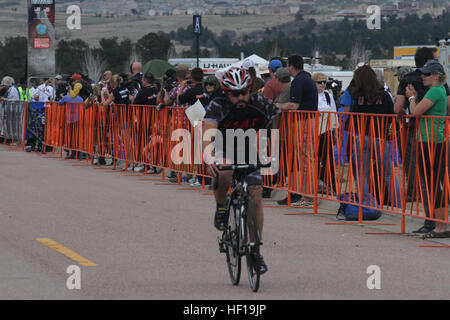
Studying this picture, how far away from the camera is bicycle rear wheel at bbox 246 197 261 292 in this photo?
8.20 meters

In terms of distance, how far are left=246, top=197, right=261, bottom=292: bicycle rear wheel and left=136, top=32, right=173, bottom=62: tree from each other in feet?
394

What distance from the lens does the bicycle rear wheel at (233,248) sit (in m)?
8.62

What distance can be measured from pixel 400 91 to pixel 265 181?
13.1 ft

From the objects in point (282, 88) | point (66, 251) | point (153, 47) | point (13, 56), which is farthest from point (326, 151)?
point (153, 47)

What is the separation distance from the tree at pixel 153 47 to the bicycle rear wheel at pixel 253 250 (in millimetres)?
120019

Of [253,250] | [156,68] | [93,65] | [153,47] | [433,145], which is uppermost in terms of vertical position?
[153,47]

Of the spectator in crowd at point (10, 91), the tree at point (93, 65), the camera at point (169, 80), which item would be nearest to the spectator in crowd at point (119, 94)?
the camera at point (169, 80)

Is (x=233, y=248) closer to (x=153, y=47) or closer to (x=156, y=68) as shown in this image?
(x=156, y=68)

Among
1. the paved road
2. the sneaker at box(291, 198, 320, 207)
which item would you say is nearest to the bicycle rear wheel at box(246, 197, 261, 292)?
the paved road

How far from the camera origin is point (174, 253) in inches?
409

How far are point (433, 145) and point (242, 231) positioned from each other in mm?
3847

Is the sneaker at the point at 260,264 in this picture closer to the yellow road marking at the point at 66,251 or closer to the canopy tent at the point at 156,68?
the yellow road marking at the point at 66,251
